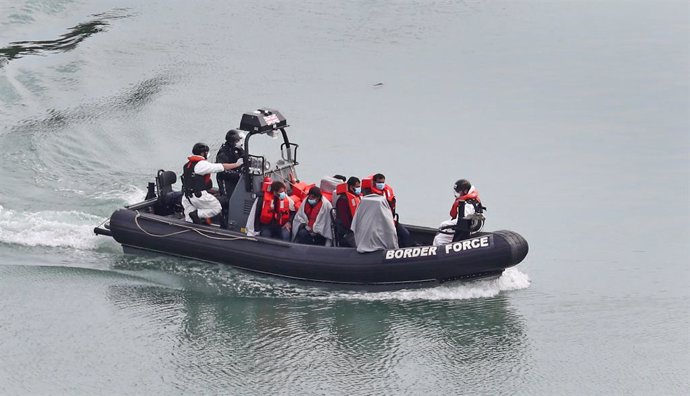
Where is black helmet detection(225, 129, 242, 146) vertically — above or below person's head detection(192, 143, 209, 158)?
above

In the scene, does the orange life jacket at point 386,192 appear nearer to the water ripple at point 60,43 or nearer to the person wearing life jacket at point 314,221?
the person wearing life jacket at point 314,221

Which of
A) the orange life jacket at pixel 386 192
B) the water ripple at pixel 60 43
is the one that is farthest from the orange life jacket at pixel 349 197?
the water ripple at pixel 60 43

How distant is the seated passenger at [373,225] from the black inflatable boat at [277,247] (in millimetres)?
114

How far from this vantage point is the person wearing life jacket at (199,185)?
1422cm

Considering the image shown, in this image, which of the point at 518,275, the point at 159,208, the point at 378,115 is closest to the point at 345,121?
the point at 378,115

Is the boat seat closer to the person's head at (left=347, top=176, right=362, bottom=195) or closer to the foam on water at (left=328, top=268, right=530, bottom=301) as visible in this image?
the person's head at (left=347, top=176, right=362, bottom=195)

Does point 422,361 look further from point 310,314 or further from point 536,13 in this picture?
point 536,13

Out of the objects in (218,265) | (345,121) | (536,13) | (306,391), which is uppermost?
(536,13)

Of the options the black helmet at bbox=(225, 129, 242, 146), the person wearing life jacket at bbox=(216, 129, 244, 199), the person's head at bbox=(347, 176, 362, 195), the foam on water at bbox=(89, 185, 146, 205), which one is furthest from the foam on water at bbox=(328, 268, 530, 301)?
the foam on water at bbox=(89, 185, 146, 205)

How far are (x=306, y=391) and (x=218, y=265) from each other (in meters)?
3.55

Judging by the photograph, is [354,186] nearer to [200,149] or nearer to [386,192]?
[386,192]

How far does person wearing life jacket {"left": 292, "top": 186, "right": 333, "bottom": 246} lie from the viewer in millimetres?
13711

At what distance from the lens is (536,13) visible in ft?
93.6

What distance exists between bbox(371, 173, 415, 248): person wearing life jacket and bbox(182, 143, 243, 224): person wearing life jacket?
2.00 metres
